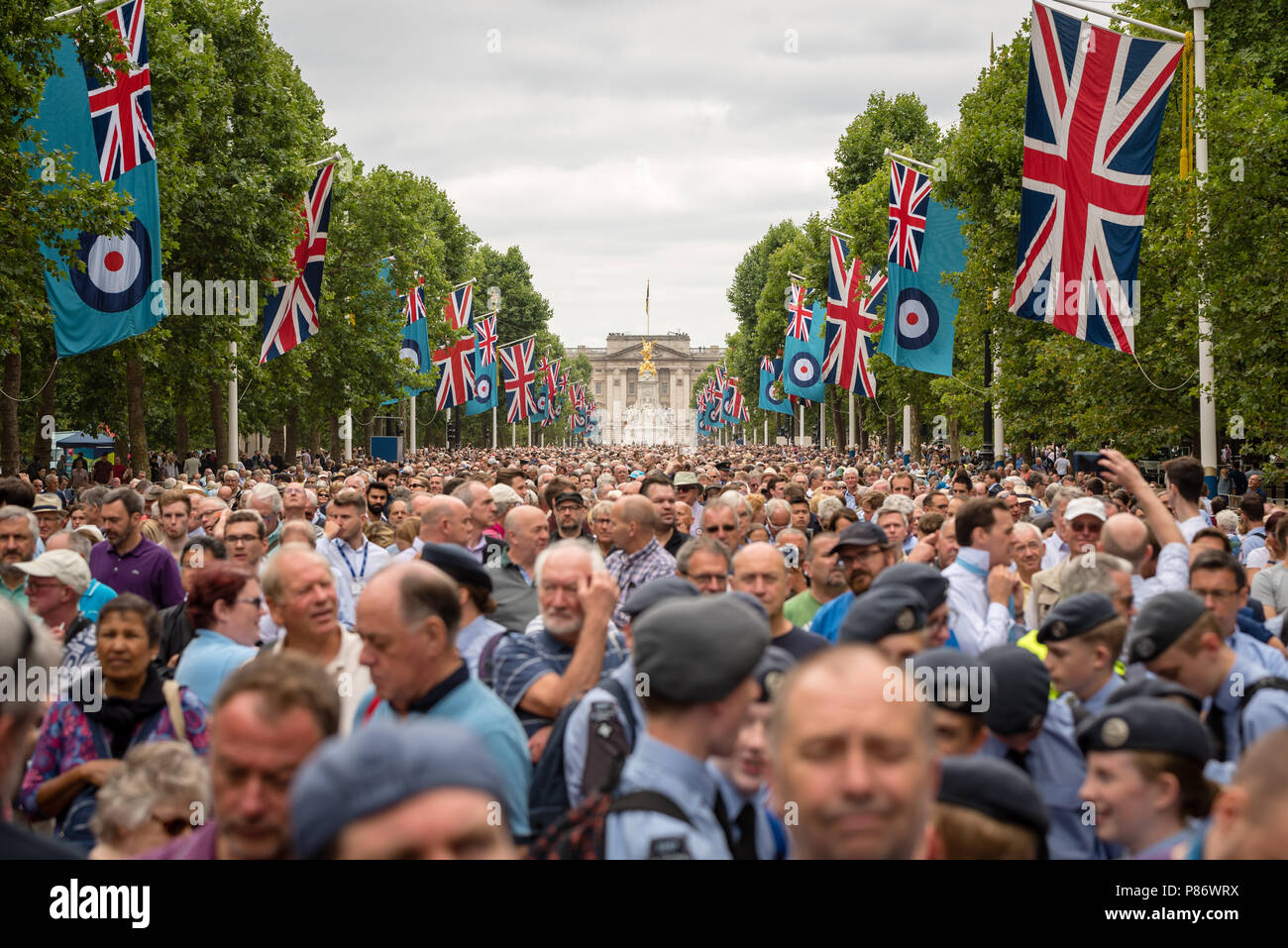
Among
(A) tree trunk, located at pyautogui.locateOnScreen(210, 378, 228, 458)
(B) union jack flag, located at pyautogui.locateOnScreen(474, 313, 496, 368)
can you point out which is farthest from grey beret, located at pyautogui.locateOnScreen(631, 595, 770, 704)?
(B) union jack flag, located at pyautogui.locateOnScreen(474, 313, 496, 368)

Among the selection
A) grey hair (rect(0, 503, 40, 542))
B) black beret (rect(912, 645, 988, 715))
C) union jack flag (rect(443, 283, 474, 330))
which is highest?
union jack flag (rect(443, 283, 474, 330))

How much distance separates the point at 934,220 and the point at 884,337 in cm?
484

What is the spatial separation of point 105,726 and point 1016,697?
3307 mm

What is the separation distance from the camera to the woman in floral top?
4.96 meters

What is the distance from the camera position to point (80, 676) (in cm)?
538

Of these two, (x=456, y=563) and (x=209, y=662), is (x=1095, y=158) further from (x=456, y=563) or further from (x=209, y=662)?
(x=209, y=662)

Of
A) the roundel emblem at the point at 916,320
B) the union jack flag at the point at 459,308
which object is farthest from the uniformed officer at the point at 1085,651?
the union jack flag at the point at 459,308

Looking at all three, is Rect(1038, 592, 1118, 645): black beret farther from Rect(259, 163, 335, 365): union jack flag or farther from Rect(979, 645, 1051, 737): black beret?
Rect(259, 163, 335, 365): union jack flag

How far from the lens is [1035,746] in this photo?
457 cm

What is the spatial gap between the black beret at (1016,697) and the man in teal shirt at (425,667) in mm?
1505

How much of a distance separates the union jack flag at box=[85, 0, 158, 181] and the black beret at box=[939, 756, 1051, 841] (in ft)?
55.0
